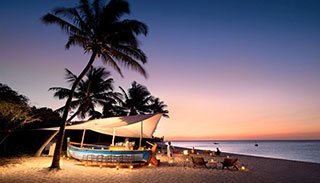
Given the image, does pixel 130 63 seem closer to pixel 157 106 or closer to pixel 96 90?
pixel 96 90

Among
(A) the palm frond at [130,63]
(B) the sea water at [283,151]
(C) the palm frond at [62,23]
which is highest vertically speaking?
(C) the palm frond at [62,23]

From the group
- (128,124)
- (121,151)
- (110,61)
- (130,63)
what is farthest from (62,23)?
(121,151)

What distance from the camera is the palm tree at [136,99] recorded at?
23.4m

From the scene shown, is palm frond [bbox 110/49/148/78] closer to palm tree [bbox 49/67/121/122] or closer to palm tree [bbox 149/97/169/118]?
palm tree [bbox 49/67/121/122]

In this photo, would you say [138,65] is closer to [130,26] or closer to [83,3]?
[130,26]

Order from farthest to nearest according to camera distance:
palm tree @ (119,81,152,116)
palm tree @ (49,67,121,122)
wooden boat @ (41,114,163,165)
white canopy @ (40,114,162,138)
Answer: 1. palm tree @ (119,81,152,116)
2. palm tree @ (49,67,121,122)
3. white canopy @ (40,114,162,138)
4. wooden boat @ (41,114,163,165)

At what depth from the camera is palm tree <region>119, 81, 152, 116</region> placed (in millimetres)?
23375

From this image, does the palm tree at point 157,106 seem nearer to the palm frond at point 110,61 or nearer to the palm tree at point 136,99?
the palm tree at point 136,99

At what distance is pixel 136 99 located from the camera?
23359 mm

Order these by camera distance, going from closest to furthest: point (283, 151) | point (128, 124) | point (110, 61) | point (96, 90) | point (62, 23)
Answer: point (62, 23), point (128, 124), point (110, 61), point (96, 90), point (283, 151)

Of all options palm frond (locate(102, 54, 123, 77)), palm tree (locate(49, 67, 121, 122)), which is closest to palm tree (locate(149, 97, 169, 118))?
palm tree (locate(49, 67, 121, 122))

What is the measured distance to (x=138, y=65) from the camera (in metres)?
9.12

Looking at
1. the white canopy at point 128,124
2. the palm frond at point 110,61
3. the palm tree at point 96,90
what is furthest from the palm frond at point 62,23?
the palm tree at point 96,90

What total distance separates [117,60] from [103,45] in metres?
1.05
